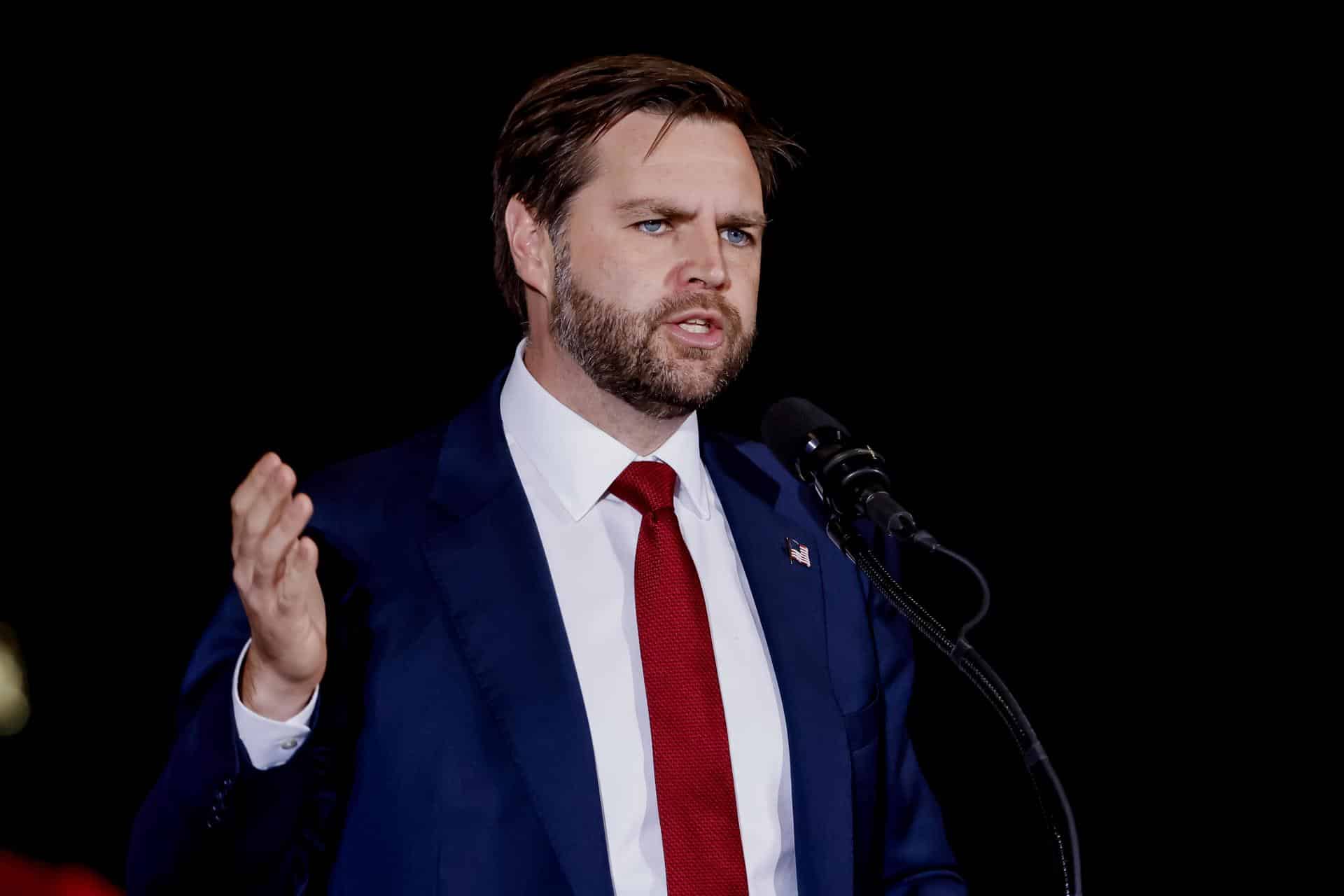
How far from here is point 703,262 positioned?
1710 mm

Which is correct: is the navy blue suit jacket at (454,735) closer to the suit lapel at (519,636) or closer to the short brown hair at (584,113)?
the suit lapel at (519,636)

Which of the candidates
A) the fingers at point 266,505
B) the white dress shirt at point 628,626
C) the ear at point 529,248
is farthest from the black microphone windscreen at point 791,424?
the fingers at point 266,505

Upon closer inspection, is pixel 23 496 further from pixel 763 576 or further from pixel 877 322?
pixel 877 322

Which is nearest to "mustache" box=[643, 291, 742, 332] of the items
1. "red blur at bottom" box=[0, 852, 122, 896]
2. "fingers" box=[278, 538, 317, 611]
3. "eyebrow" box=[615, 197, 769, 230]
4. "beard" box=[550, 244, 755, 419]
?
"beard" box=[550, 244, 755, 419]

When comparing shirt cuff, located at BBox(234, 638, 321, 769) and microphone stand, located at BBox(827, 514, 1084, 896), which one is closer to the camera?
microphone stand, located at BBox(827, 514, 1084, 896)

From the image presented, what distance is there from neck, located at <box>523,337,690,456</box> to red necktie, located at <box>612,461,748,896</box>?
97mm

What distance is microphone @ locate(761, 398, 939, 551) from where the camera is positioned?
49.0 inches

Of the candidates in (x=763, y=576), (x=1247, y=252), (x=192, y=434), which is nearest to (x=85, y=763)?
(x=192, y=434)

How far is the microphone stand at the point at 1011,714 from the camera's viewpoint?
43.4 inches

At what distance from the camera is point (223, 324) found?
7.38ft

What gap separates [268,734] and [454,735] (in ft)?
0.80

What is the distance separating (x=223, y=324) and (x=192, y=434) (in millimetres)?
226

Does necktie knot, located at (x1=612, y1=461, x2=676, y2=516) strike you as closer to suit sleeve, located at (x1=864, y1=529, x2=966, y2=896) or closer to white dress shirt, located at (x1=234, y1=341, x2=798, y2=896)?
white dress shirt, located at (x1=234, y1=341, x2=798, y2=896)

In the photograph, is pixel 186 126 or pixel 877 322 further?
pixel 877 322
